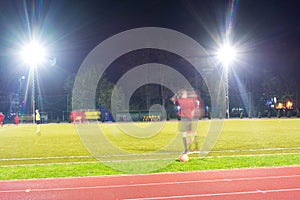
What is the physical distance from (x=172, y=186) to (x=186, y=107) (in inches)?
207

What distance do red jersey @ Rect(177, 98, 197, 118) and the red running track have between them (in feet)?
12.1

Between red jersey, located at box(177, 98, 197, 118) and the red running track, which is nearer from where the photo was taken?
the red running track

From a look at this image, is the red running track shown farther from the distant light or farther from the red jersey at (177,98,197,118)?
the distant light

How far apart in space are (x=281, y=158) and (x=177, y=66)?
52823 mm

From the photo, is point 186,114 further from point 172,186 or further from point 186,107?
point 172,186

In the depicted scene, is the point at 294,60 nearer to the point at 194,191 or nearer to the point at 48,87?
the point at 48,87

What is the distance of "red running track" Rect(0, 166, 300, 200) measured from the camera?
7312 millimetres

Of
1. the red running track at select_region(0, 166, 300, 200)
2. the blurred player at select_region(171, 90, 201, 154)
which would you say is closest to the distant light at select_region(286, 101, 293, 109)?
the blurred player at select_region(171, 90, 201, 154)

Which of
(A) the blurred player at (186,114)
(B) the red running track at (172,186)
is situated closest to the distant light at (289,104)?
(A) the blurred player at (186,114)

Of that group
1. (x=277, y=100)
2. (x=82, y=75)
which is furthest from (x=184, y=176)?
(x=277, y=100)

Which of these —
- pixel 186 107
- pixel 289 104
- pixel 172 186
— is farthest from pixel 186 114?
pixel 289 104

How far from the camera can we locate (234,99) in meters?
58.5

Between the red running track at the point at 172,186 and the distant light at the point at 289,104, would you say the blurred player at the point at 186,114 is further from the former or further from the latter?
the distant light at the point at 289,104

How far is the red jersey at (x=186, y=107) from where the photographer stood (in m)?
13.0
